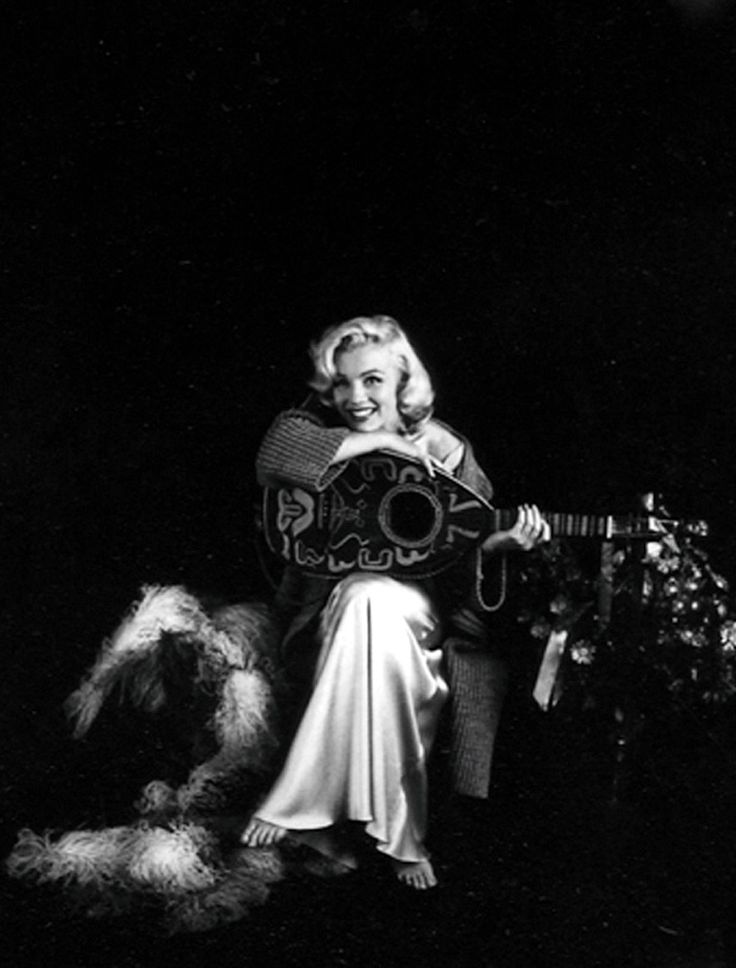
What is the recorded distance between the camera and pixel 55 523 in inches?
88.2

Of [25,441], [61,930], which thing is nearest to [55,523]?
[25,441]

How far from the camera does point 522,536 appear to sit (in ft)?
7.32

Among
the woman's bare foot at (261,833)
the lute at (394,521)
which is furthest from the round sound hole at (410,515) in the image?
the woman's bare foot at (261,833)

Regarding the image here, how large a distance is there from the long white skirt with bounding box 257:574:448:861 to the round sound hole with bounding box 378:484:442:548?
2.7 inches

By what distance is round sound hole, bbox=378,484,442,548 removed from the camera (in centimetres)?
223

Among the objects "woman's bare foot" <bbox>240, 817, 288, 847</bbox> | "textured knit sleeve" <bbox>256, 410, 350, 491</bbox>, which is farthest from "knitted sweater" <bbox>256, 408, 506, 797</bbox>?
"woman's bare foot" <bbox>240, 817, 288, 847</bbox>

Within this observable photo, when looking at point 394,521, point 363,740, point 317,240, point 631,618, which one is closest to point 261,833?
point 363,740

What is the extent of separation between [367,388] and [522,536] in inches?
9.9

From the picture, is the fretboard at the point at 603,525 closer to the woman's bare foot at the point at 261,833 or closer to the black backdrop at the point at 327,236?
the black backdrop at the point at 327,236

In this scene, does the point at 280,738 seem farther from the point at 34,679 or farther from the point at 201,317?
the point at 201,317

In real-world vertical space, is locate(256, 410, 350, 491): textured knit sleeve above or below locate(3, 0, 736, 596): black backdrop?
below

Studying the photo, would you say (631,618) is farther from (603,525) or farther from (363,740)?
(363,740)

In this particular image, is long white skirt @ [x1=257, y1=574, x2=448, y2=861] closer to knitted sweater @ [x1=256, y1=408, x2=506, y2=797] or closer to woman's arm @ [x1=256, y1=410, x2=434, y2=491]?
knitted sweater @ [x1=256, y1=408, x2=506, y2=797]

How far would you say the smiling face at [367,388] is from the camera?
87.9 inches
